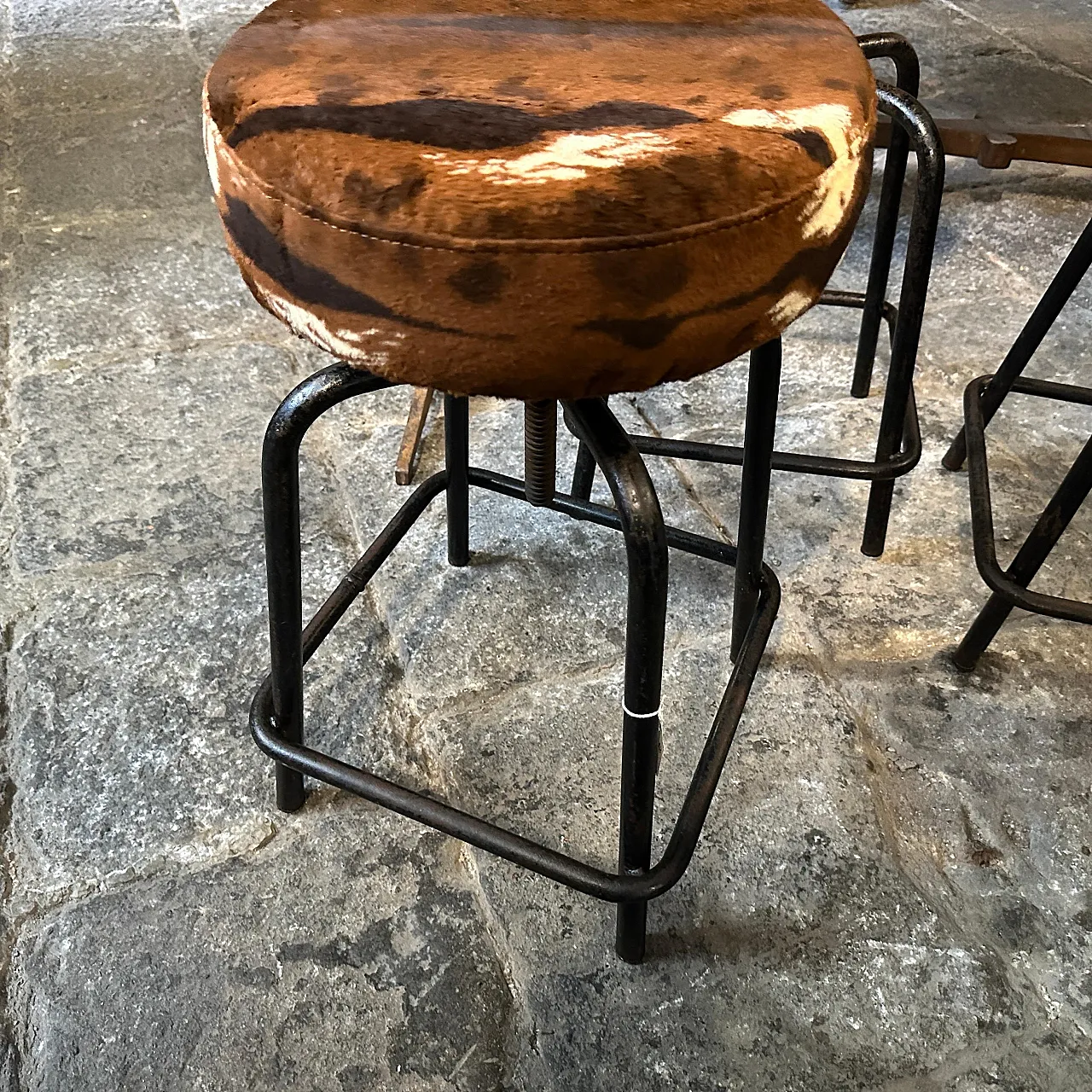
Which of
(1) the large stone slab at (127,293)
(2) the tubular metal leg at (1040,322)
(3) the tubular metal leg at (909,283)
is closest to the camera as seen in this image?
(3) the tubular metal leg at (909,283)

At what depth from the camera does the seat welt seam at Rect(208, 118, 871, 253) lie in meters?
0.62

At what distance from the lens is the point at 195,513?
1.63 m

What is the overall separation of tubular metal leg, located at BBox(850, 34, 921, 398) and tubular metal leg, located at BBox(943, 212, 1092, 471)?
22 cm

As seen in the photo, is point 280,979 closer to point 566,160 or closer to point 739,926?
point 739,926

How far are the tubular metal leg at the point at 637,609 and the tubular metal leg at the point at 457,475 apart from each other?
42 centimetres

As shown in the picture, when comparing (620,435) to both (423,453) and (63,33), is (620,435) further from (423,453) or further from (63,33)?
(63,33)

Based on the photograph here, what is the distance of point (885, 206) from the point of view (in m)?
1.55

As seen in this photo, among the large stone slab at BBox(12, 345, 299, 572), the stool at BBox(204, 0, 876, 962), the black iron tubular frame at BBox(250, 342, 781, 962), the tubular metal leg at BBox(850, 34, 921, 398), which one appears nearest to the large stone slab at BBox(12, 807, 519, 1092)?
the black iron tubular frame at BBox(250, 342, 781, 962)

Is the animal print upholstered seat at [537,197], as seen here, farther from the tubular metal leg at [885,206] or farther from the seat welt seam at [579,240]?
the tubular metal leg at [885,206]

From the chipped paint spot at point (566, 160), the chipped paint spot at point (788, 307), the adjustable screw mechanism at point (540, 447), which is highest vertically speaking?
the chipped paint spot at point (566, 160)

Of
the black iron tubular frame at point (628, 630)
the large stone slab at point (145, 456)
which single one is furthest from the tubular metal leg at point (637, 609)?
the large stone slab at point (145, 456)

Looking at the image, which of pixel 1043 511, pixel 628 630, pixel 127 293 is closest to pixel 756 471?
pixel 628 630

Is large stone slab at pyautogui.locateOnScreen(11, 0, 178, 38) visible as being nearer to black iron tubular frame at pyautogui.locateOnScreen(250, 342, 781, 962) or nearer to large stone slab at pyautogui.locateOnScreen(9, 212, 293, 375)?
large stone slab at pyautogui.locateOnScreen(9, 212, 293, 375)

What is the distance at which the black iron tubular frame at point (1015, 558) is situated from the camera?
1.25m
